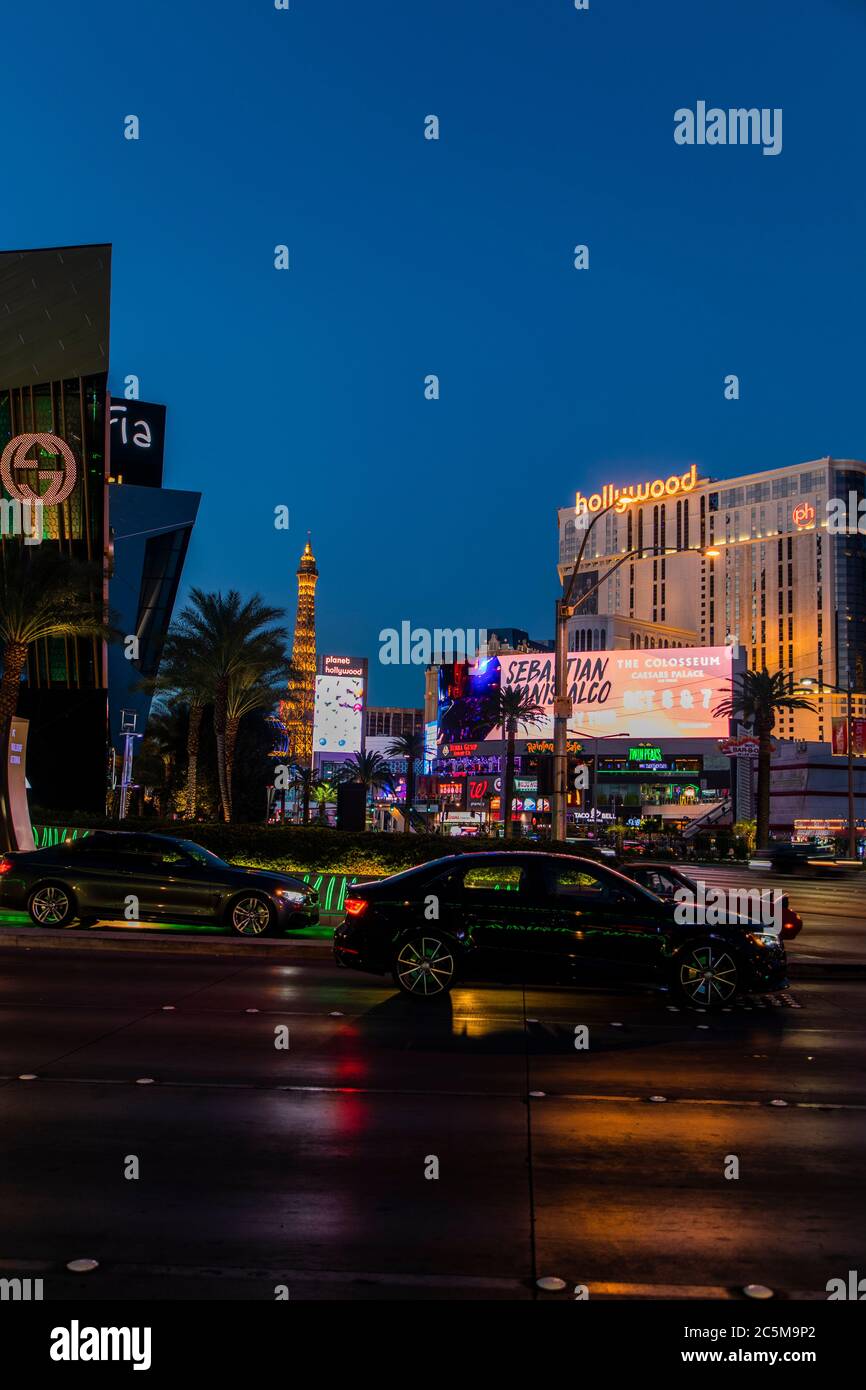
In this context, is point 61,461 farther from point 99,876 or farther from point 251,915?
point 251,915

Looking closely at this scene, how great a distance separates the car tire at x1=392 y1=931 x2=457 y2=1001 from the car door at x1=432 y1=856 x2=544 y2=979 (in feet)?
0.75

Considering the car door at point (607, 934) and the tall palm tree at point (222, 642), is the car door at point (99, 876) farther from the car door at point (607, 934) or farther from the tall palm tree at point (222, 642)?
the tall palm tree at point (222, 642)

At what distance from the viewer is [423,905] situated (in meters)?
12.1

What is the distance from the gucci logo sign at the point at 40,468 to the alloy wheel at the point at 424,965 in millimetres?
35044

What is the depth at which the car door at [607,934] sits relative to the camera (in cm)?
1182

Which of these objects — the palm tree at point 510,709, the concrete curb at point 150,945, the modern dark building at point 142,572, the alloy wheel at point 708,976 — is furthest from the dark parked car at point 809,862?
the alloy wheel at point 708,976

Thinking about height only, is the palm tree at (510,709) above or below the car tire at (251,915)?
above

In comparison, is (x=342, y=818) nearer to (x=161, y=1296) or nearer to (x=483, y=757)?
(x=161, y=1296)

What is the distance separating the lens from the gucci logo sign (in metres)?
42.5

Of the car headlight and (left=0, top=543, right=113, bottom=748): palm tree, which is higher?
(left=0, top=543, right=113, bottom=748): palm tree

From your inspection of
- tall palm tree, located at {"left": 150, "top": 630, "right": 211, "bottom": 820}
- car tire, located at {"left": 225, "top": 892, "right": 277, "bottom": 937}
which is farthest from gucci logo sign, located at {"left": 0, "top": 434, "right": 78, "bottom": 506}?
car tire, located at {"left": 225, "top": 892, "right": 277, "bottom": 937}

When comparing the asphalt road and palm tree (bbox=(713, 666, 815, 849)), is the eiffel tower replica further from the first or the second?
the asphalt road
